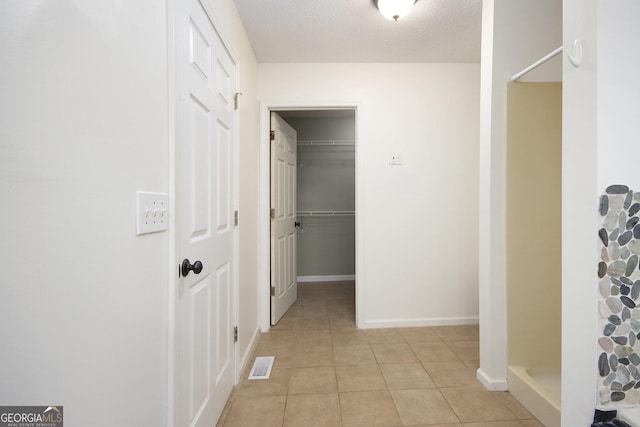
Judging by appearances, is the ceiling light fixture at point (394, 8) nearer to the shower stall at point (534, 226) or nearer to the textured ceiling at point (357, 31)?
the textured ceiling at point (357, 31)

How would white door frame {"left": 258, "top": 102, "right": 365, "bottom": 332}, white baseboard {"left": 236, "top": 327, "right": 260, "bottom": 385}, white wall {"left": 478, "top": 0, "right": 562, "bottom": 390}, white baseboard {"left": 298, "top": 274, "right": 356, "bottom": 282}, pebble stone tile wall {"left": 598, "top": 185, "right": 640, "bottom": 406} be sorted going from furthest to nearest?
white baseboard {"left": 298, "top": 274, "right": 356, "bottom": 282}, white door frame {"left": 258, "top": 102, "right": 365, "bottom": 332}, white baseboard {"left": 236, "top": 327, "right": 260, "bottom": 385}, white wall {"left": 478, "top": 0, "right": 562, "bottom": 390}, pebble stone tile wall {"left": 598, "top": 185, "right": 640, "bottom": 406}

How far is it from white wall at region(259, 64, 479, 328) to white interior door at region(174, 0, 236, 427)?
1273mm

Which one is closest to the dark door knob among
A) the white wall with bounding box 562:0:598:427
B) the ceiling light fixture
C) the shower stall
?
the white wall with bounding box 562:0:598:427

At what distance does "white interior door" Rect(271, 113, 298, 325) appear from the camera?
8.98 feet

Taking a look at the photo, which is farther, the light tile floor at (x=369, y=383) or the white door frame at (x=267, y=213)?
the white door frame at (x=267, y=213)

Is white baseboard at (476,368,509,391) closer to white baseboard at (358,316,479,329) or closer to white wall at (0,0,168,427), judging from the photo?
white baseboard at (358,316,479,329)

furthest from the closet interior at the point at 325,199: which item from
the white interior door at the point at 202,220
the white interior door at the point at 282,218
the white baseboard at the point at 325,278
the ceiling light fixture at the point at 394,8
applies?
the white interior door at the point at 202,220

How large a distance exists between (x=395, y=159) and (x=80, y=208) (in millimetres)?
2452

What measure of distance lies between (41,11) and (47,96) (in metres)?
0.15

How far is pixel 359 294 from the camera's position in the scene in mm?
2660

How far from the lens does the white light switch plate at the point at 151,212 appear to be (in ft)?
2.74

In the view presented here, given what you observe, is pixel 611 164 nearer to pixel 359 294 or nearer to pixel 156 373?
pixel 156 373

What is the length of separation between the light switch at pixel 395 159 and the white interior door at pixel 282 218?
43.7 inches

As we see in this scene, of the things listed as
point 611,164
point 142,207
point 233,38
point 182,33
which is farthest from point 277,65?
point 611,164
